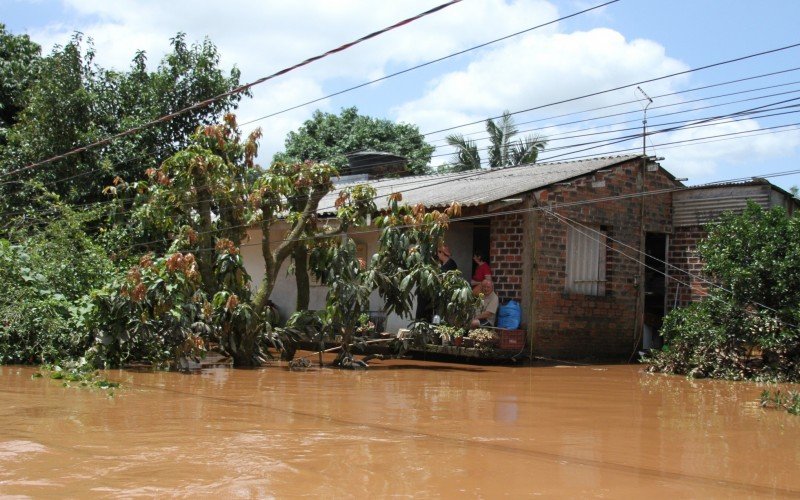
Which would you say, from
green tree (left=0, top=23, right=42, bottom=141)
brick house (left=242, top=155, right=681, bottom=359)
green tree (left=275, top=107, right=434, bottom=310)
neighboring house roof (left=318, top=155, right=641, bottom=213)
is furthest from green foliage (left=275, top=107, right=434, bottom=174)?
brick house (left=242, top=155, right=681, bottom=359)

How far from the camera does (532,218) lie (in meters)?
14.8

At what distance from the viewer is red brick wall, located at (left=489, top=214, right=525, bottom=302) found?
14805mm

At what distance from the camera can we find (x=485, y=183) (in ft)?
56.2

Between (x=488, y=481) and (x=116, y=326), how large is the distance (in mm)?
8131

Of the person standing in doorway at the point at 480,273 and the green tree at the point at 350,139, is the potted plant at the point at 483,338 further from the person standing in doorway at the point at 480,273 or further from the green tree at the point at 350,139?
the green tree at the point at 350,139

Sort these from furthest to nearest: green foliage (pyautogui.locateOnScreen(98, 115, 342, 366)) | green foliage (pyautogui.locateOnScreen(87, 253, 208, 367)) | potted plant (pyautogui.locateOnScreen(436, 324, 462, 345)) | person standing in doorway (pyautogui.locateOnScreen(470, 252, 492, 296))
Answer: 1. person standing in doorway (pyautogui.locateOnScreen(470, 252, 492, 296))
2. potted plant (pyautogui.locateOnScreen(436, 324, 462, 345))
3. green foliage (pyautogui.locateOnScreen(98, 115, 342, 366))
4. green foliage (pyautogui.locateOnScreen(87, 253, 208, 367))

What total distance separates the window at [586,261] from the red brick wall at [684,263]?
1701 mm

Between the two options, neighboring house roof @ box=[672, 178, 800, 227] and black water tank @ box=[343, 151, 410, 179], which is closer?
neighboring house roof @ box=[672, 178, 800, 227]

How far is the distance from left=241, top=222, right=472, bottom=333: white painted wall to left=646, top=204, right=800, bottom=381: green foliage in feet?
14.8

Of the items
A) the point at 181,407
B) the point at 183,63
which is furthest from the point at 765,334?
the point at 183,63

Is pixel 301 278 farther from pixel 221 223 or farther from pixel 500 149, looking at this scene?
pixel 500 149

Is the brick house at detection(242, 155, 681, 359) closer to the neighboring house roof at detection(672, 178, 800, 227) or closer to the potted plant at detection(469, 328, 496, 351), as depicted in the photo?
the neighboring house roof at detection(672, 178, 800, 227)

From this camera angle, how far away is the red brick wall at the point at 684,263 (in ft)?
55.3

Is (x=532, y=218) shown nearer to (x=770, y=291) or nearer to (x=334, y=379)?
(x=770, y=291)
